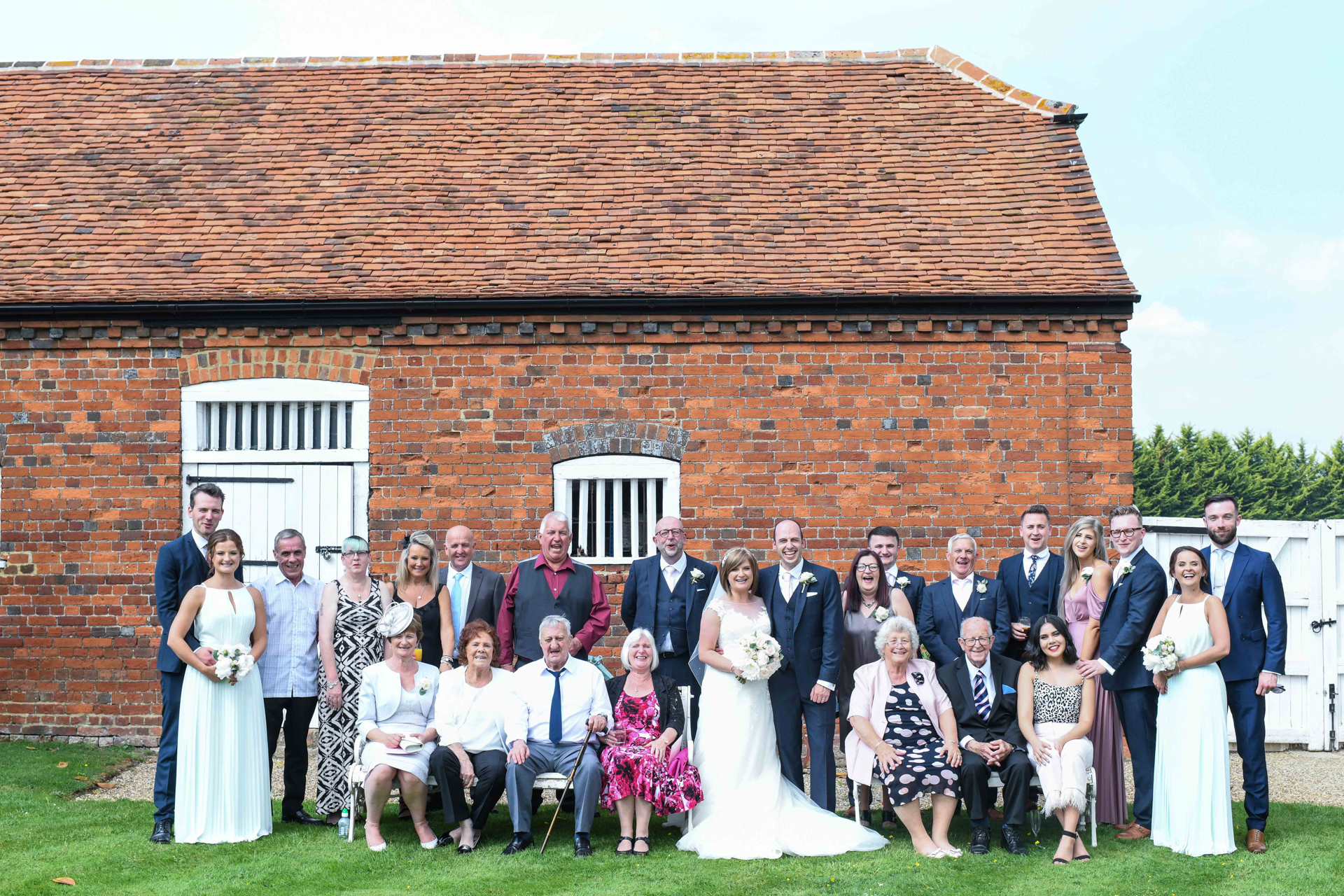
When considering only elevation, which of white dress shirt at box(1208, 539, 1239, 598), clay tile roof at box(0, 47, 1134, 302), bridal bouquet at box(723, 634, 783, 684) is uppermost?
clay tile roof at box(0, 47, 1134, 302)

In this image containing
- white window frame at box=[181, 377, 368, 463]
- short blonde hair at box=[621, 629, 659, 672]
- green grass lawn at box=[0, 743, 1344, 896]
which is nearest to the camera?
green grass lawn at box=[0, 743, 1344, 896]

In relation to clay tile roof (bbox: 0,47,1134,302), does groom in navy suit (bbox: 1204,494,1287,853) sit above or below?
below

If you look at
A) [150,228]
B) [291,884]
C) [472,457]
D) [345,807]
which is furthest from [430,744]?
[150,228]

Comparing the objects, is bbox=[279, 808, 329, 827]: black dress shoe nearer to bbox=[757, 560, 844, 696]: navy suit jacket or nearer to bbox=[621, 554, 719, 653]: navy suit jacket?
bbox=[621, 554, 719, 653]: navy suit jacket

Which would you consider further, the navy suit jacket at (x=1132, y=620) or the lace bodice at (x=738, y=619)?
the lace bodice at (x=738, y=619)

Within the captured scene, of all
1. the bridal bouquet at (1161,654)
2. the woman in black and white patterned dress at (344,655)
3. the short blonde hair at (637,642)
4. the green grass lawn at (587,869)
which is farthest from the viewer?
the woman in black and white patterned dress at (344,655)

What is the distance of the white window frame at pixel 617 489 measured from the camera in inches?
380

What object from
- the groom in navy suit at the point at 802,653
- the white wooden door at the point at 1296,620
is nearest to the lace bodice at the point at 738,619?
the groom in navy suit at the point at 802,653

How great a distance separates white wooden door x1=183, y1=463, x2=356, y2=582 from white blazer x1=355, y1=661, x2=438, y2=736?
122 inches

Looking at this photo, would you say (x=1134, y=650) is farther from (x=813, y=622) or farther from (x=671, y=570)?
(x=671, y=570)

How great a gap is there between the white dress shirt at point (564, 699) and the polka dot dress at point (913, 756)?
162 cm

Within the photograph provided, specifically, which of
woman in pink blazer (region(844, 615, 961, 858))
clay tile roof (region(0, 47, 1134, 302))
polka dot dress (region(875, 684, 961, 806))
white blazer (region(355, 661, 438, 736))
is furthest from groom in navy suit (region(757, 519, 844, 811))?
clay tile roof (region(0, 47, 1134, 302))

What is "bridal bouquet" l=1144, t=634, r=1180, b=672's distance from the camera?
6.33 m

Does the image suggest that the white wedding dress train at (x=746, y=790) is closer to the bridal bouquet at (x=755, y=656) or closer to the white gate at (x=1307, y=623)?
Result: the bridal bouquet at (x=755, y=656)
